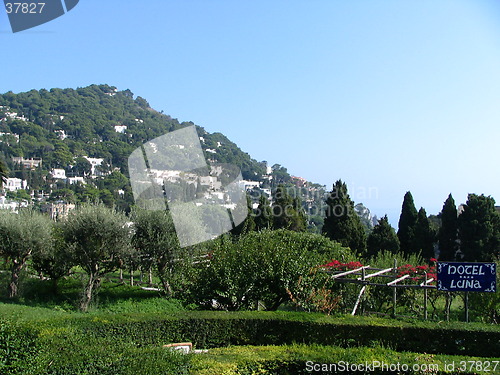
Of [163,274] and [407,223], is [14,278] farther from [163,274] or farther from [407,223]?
[407,223]

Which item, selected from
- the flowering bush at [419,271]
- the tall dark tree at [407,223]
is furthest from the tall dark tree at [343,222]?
the flowering bush at [419,271]

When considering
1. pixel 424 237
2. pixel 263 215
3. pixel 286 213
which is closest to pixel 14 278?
pixel 263 215

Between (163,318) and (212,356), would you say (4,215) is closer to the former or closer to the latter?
(163,318)

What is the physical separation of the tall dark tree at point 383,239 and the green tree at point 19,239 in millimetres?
20715

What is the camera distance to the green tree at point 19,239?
1855 centimetres

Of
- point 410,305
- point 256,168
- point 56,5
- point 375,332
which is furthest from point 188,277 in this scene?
point 256,168

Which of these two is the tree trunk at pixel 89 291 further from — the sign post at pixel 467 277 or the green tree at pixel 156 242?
the sign post at pixel 467 277

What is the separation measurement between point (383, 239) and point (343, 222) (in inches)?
120

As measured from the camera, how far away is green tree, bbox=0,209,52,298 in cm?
1855

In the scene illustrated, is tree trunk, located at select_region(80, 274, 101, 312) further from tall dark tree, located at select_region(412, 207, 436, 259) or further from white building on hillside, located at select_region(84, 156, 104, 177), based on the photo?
white building on hillside, located at select_region(84, 156, 104, 177)

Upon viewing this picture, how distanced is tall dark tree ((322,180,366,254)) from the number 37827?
27497 mm

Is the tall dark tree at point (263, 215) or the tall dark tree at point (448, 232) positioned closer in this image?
the tall dark tree at point (448, 232)

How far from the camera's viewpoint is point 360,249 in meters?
32.5

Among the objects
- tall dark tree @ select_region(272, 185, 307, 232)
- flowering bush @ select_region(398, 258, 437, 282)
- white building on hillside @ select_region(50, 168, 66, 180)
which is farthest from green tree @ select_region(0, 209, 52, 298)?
white building on hillside @ select_region(50, 168, 66, 180)
